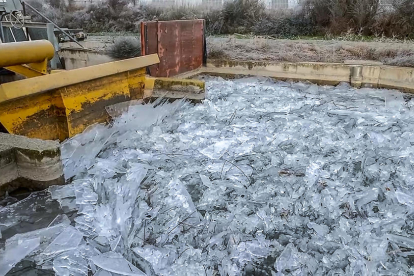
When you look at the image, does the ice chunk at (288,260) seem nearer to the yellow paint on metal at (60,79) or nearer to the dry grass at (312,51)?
the yellow paint on metal at (60,79)

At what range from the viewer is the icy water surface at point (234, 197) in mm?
3100

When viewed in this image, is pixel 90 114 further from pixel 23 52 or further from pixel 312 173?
pixel 312 173

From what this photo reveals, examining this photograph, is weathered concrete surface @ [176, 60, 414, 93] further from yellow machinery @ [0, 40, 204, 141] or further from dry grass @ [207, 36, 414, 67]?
yellow machinery @ [0, 40, 204, 141]

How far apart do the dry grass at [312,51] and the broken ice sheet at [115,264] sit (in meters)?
7.15

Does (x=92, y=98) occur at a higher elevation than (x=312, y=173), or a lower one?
higher

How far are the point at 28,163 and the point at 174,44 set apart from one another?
16.7 feet

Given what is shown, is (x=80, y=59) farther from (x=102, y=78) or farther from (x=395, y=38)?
(x=395, y=38)

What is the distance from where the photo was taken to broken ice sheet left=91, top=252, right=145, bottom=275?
2921 mm

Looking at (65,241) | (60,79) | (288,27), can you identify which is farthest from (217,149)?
(288,27)

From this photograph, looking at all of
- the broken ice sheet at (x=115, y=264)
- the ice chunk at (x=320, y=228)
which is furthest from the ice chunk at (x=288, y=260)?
the broken ice sheet at (x=115, y=264)

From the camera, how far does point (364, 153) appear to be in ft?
16.2

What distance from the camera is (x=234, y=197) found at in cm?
402

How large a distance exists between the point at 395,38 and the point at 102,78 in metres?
9.28

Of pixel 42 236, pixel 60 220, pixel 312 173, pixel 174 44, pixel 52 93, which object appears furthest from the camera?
pixel 174 44
